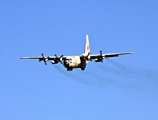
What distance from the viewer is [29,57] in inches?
3401

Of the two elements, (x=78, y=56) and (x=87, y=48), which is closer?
(x=78, y=56)

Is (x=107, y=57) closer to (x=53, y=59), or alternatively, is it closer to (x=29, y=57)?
(x=53, y=59)

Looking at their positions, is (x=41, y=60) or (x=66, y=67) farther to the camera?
(x=41, y=60)

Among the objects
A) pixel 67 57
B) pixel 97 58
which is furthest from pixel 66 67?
pixel 97 58

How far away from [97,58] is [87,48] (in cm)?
720

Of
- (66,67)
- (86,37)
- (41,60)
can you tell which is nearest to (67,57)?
(66,67)

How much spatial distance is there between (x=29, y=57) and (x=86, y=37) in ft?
45.0

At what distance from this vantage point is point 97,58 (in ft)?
268

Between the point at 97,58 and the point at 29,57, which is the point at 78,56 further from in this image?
the point at 29,57

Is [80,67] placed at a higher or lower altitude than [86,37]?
lower

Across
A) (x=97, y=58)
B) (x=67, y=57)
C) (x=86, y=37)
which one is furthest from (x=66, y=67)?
(x=86, y=37)

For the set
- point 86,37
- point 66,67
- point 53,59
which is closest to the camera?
point 66,67

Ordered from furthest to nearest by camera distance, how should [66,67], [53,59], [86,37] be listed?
[86,37] < [53,59] < [66,67]

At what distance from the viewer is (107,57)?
275 ft
